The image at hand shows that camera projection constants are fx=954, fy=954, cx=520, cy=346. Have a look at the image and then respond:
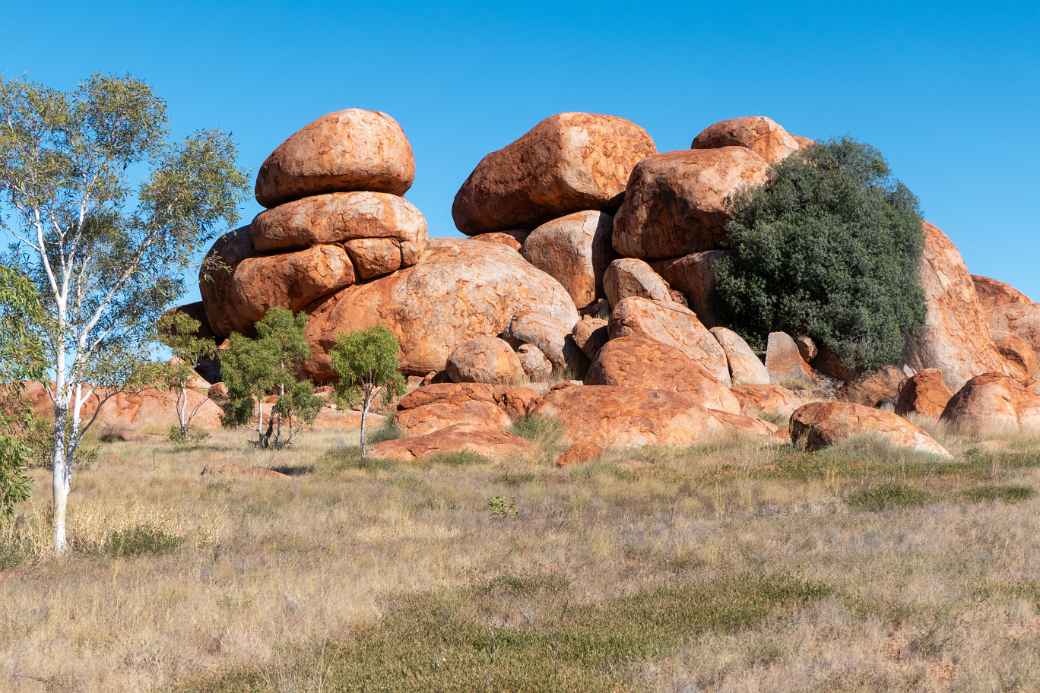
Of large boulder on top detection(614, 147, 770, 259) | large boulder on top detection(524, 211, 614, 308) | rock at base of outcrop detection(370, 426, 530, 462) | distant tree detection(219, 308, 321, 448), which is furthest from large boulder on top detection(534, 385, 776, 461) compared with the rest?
large boulder on top detection(524, 211, 614, 308)

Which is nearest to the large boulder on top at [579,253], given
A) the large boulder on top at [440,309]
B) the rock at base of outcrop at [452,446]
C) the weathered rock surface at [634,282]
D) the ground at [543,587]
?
the weathered rock surface at [634,282]

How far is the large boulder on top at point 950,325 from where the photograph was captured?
41.2 m

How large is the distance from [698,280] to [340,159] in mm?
16329

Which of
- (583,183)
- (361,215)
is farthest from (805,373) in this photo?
(361,215)

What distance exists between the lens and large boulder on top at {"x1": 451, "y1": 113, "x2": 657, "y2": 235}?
1788 inches

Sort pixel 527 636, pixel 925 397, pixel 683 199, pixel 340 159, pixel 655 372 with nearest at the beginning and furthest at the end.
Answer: pixel 527 636 < pixel 925 397 < pixel 655 372 < pixel 340 159 < pixel 683 199

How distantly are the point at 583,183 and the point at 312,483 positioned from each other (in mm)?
29451

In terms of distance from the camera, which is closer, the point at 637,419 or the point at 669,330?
the point at 637,419

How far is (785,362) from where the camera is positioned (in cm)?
3850

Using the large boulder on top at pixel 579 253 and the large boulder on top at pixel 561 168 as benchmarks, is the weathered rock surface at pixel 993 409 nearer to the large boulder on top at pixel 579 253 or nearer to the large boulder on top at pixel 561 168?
the large boulder on top at pixel 579 253

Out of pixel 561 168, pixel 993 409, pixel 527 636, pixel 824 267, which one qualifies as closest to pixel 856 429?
pixel 993 409

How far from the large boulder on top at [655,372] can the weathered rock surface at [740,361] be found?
606cm

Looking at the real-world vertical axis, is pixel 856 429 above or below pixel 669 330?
below

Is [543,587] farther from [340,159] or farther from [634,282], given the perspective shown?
[340,159]
